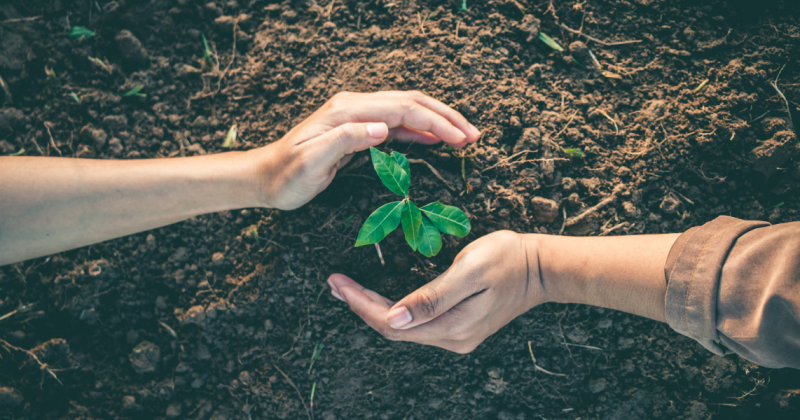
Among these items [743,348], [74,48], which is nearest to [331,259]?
[743,348]

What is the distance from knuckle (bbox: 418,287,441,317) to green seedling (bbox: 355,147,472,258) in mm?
138

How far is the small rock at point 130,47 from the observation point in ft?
6.19

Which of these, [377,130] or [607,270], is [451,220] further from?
[607,270]

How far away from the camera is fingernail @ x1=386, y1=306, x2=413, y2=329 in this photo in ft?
4.63

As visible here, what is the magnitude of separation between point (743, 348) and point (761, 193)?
0.85m

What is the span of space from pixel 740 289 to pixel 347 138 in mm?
1252

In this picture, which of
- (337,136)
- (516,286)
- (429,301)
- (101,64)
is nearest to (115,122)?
(101,64)

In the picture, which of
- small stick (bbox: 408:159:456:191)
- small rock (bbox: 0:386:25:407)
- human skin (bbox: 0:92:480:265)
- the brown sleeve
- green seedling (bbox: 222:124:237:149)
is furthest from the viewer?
green seedling (bbox: 222:124:237:149)

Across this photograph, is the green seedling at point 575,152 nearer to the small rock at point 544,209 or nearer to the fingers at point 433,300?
the small rock at point 544,209

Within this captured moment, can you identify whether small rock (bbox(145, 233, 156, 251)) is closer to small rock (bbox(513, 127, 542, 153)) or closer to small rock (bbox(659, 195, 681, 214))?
small rock (bbox(513, 127, 542, 153))

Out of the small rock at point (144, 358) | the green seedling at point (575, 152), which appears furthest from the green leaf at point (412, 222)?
the small rock at point (144, 358)

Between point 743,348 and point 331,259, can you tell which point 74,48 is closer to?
point 331,259

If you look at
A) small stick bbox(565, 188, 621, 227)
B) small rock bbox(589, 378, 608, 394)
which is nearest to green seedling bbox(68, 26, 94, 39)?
small stick bbox(565, 188, 621, 227)

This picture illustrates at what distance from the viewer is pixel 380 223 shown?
1.37 meters
